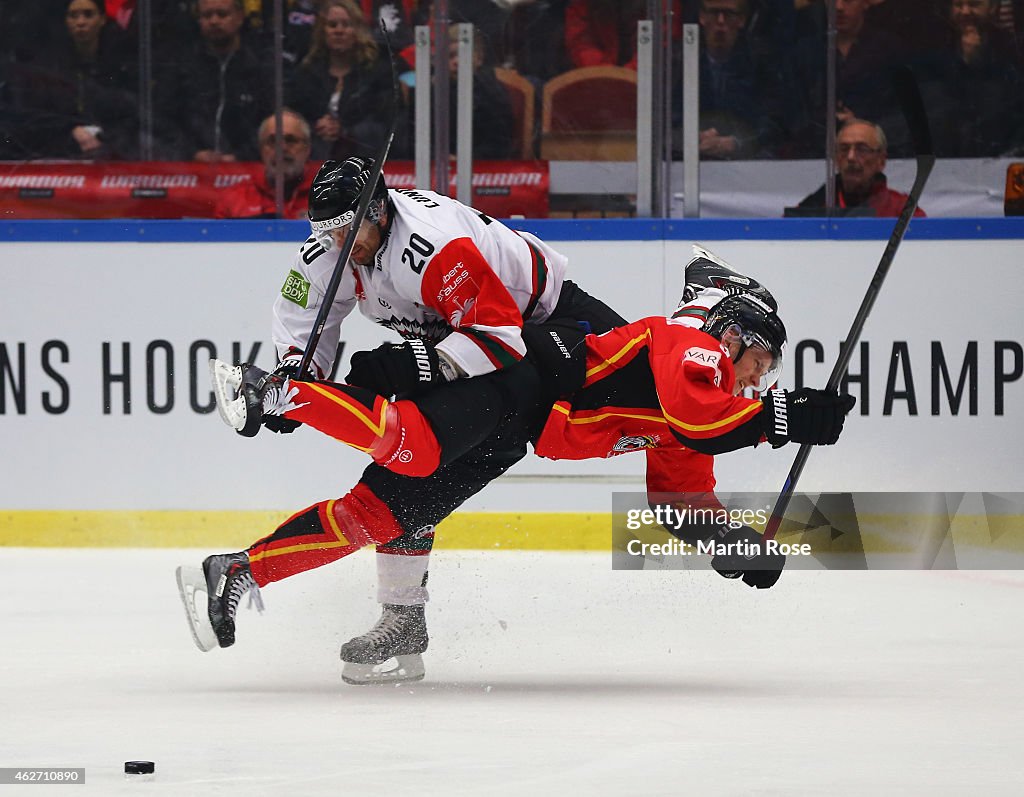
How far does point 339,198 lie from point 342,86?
94.3 inches

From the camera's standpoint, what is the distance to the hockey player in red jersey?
3.65m

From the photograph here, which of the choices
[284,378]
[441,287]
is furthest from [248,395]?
[441,287]

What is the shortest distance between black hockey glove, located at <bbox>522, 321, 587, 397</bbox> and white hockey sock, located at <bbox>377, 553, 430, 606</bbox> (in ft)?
1.73

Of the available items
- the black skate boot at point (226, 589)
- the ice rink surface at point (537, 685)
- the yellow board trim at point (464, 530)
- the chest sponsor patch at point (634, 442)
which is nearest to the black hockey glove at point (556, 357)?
the chest sponsor patch at point (634, 442)

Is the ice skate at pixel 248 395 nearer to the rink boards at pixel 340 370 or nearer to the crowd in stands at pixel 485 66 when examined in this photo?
the rink boards at pixel 340 370

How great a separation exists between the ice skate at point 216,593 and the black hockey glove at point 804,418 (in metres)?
1.14

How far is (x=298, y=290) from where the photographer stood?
4.04 m

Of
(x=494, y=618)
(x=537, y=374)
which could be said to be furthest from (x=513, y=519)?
(x=537, y=374)

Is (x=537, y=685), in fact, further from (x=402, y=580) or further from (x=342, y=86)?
(x=342, y=86)

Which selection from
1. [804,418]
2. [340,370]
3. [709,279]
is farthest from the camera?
[340,370]

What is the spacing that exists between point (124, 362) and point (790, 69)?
246 centimetres

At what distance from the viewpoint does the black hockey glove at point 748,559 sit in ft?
12.6

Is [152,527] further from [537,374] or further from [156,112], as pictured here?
[537,374]

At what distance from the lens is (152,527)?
5.95 meters
